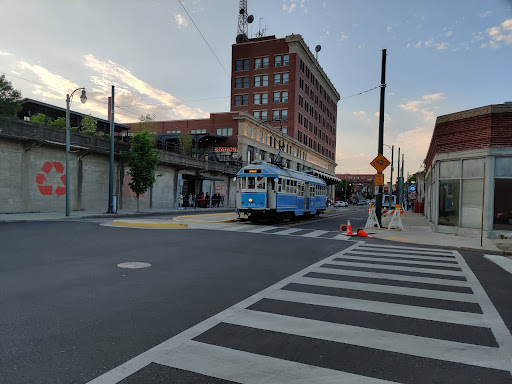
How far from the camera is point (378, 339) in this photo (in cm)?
430

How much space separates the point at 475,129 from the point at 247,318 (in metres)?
16.3

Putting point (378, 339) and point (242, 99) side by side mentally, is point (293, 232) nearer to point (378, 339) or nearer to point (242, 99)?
point (378, 339)

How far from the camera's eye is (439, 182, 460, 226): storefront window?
17.8 metres

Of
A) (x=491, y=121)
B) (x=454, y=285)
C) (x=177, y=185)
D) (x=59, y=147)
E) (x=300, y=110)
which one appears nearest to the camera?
(x=454, y=285)

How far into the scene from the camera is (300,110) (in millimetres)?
75250

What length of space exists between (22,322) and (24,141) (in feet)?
80.2

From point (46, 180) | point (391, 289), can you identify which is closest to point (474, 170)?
point (391, 289)

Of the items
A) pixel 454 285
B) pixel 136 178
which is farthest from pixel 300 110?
pixel 454 285

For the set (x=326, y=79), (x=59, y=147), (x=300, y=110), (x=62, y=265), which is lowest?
(x=62, y=265)

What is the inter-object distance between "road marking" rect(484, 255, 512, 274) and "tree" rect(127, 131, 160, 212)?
25.8 m

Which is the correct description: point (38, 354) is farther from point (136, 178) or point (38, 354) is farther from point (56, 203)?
point (136, 178)

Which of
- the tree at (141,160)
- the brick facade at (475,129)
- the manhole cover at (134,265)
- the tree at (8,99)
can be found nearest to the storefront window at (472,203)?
the brick facade at (475,129)

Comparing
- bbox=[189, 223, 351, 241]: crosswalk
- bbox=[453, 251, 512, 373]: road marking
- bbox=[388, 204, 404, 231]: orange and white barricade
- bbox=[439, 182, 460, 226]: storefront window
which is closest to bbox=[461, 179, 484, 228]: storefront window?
bbox=[439, 182, 460, 226]: storefront window

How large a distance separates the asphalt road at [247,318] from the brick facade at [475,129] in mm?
9405
